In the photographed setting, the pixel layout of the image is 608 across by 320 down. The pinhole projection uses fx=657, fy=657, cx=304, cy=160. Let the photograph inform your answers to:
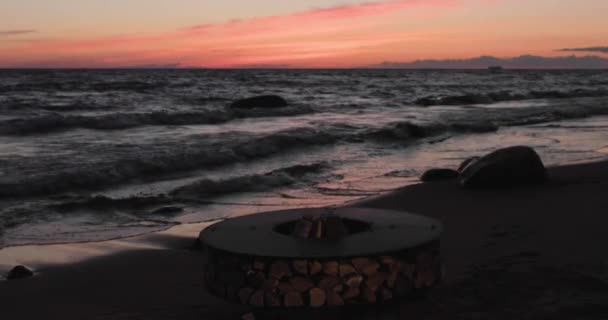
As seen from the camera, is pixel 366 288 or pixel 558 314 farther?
pixel 558 314

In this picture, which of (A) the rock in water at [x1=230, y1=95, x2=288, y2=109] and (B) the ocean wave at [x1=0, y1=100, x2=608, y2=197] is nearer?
(B) the ocean wave at [x1=0, y1=100, x2=608, y2=197]

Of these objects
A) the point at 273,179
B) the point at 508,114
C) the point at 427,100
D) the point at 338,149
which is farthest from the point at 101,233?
the point at 427,100

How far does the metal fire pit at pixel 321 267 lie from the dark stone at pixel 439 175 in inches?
228

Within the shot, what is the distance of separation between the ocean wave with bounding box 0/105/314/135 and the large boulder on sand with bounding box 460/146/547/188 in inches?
560

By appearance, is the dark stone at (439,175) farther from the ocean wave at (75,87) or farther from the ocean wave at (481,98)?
the ocean wave at (75,87)

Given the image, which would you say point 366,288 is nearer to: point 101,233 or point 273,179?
Result: point 101,233

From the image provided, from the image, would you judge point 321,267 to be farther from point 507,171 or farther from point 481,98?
point 481,98

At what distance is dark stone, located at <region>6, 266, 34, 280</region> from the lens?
5026mm

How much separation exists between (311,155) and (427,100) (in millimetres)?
21416

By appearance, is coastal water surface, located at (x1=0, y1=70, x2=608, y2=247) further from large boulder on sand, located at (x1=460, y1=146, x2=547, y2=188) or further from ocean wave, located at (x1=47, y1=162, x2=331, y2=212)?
large boulder on sand, located at (x1=460, y1=146, x2=547, y2=188)

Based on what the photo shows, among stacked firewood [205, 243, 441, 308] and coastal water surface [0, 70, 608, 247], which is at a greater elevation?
stacked firewood [205, 243, 441, 308]

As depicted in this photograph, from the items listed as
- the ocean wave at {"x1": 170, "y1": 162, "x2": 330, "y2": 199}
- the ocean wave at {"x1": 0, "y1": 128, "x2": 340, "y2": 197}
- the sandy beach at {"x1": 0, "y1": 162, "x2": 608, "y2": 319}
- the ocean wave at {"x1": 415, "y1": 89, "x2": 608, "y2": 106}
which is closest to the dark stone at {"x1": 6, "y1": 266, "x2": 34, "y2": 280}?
the sandy beach at {"x1": 0, "y1": 162, "x2": 608, "y2": 319}

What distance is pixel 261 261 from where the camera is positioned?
319 centimetres

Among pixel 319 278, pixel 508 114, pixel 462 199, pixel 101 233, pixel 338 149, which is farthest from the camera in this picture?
pixel 508 114
